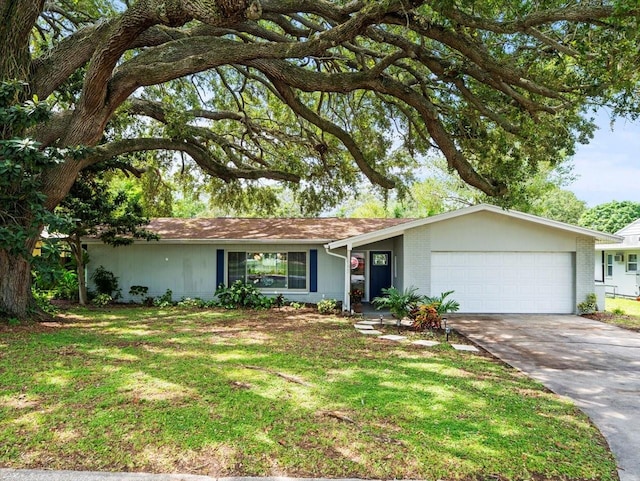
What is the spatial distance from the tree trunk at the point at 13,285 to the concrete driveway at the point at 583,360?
1053 cm

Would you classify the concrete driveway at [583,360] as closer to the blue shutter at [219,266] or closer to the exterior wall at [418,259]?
the exterior wall at [418,259]

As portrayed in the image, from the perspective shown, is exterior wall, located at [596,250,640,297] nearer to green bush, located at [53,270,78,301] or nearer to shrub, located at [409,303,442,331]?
shrub, located at [409,303,442,331]

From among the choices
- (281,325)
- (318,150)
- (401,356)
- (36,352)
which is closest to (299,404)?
(401,356)

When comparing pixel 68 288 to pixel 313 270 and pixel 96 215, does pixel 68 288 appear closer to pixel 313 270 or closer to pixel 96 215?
pixel 96 215

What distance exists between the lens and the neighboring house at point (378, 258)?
12.6m

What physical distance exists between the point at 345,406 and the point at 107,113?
26.9ft

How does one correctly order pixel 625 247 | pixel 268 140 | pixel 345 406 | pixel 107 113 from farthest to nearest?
pixel 625 247, pixel 268 140, pixel 107 113, pixel 345 406

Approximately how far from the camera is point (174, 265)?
47.7 feet

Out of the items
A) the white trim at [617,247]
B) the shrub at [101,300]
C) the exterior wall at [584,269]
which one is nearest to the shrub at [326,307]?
the shrub at [101,300]

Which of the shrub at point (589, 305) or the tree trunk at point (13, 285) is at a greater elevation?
the tree trunk at point (13, 285)

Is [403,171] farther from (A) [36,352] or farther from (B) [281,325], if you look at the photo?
(A) [36,352]

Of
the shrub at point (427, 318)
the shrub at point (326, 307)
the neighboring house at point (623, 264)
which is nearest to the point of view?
the shrub at point (427, 318)

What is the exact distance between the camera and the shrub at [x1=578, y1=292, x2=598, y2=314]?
12453 mm

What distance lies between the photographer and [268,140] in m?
14.4
